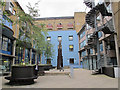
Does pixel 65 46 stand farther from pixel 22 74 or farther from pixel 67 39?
pixel 22 74

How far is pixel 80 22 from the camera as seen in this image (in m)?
46.8

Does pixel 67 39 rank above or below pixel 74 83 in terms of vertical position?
above

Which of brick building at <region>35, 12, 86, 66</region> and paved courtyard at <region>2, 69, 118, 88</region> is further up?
brick building at <region>35, 12, 86, 66</region>

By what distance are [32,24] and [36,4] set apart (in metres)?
1.78

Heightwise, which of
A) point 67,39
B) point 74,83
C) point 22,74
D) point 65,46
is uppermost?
point 67,39

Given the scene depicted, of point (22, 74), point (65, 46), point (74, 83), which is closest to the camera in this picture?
point (22, 74)

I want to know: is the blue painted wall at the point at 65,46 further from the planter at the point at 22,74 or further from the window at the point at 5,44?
the planter at the point at 22,74

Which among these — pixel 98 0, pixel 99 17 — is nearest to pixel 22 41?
pixel 98 0

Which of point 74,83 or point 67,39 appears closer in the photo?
point 74,83

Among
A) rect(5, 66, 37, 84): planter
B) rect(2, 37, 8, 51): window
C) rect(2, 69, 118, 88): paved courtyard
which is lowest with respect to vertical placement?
rect(2, 69, 118, 88): paved courtyard

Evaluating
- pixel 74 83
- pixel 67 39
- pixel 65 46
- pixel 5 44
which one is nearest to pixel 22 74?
pixel 74 83

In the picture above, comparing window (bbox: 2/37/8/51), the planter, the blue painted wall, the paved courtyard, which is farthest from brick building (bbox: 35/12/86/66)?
the planter

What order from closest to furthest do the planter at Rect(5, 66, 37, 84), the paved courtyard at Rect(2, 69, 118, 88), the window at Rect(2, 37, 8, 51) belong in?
the paved courtyard at Rect(2, 69, 118, 88)
the planter at Rect(5, 66, 37, 84)
the window at Rect(2, 37, 8, 51)

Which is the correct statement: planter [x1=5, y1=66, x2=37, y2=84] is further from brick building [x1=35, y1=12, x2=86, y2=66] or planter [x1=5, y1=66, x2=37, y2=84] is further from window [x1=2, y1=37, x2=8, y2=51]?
brick building [x1=35, y1=12, x2=86, y2=66]
